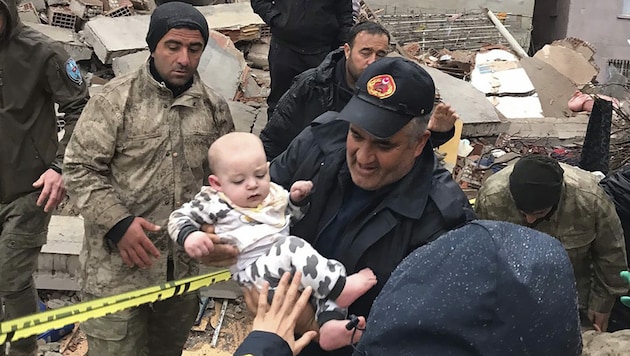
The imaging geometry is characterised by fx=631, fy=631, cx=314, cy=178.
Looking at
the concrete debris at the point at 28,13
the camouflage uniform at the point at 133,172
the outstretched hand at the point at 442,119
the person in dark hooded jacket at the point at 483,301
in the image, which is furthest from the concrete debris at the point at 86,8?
the person in dark hooded jacket at the point at 483,301

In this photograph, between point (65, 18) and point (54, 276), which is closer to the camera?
point (54, 276)

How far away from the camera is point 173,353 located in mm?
3744

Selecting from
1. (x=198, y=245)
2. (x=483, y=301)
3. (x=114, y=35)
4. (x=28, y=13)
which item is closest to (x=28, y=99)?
(x=198, y=245)

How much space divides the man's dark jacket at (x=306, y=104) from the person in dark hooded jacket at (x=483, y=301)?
3.11 meters

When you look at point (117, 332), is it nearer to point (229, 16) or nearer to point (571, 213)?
point (571, 213)

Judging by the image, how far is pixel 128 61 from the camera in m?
7.84

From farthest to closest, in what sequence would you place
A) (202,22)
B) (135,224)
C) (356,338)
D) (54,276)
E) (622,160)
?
(622,160)
(54,276)
(202,22)
(135,224)
(356,338)

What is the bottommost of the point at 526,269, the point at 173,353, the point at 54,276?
the point at 54,276

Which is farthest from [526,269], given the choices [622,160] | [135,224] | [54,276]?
[622,160]

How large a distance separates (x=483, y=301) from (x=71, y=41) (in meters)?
7.91

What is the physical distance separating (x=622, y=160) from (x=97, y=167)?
5.75 meters

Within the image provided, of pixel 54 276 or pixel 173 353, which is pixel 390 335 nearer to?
pixel 173 353

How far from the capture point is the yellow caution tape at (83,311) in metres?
2.31

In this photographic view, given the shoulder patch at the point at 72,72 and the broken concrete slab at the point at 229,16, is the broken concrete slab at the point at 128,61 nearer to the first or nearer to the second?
the broken concrete slab at the point at 229,16
